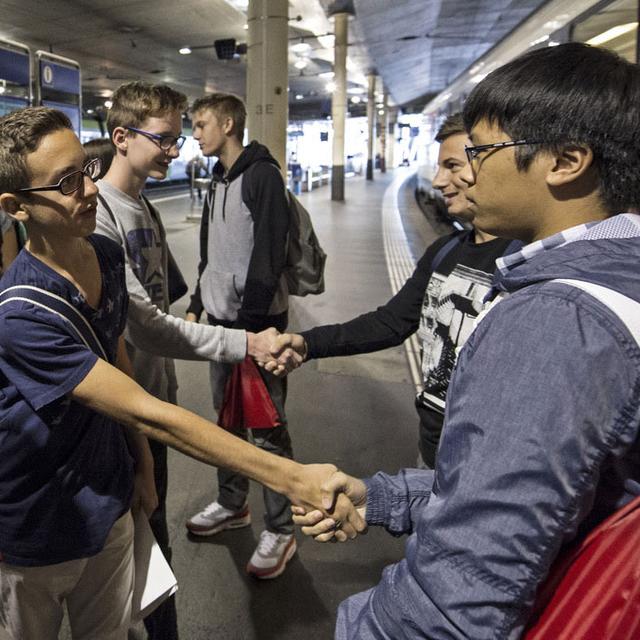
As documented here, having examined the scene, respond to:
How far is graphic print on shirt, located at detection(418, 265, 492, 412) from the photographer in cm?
166

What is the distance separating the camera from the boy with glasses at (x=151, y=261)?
1917 mm

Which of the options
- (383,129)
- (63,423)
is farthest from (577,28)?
(383,129)

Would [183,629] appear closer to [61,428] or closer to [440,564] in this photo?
[61,428]

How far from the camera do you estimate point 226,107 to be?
9.12 feet

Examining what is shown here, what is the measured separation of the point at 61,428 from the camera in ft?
4.28

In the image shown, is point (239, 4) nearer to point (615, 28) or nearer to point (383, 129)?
point (615, 28)

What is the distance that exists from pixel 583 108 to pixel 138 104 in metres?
1.83

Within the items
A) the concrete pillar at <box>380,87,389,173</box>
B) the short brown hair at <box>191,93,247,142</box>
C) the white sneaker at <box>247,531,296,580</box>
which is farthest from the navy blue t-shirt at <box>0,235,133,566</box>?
the concrete pillar at <box>380,87,389,173</box>

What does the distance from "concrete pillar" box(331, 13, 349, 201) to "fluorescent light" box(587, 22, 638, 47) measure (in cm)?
1380

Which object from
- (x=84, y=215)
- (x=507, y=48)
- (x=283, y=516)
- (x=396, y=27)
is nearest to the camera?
(x=84, y=215)

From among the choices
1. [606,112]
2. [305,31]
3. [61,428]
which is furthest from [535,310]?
[305,31]

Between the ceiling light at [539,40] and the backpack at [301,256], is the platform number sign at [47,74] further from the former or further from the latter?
the backpack at [301,256]

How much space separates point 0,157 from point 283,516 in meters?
1.84

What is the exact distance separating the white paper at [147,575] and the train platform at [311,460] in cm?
79
